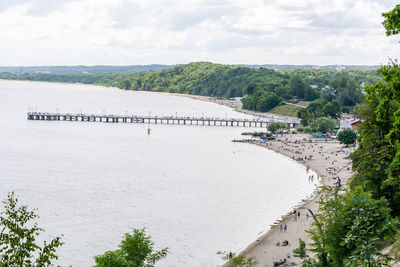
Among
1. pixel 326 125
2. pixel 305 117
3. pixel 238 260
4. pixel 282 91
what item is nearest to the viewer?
pixel 238 260

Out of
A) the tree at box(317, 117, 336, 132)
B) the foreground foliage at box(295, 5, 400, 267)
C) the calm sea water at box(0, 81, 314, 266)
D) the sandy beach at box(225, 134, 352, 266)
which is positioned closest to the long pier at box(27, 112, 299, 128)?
the tree at box(317, 117, 336, 132)

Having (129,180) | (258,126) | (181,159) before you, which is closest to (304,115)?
(258,126)

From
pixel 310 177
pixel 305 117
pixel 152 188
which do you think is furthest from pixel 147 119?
pixel 152 188

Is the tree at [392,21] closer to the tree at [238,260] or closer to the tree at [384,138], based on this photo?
the tree at [384,138]

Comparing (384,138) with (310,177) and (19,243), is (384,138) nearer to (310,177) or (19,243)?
(19,243)

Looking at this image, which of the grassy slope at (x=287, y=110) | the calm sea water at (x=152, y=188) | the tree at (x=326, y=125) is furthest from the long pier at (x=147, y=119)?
the calm sea water at (x=152, y=188)

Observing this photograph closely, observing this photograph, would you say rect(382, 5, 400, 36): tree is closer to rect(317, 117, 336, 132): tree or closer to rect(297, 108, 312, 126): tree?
rect(317, 117, 336, 132): tree
